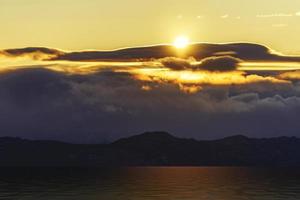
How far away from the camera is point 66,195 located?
19162 cm

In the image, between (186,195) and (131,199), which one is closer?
(131,199)

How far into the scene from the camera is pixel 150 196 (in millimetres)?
Answer: 190375

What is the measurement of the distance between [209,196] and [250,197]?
12.0m

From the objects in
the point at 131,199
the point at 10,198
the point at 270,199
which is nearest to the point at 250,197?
the point at 270,199

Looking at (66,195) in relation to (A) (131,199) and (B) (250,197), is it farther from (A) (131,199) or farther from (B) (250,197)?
(B) (250,197)

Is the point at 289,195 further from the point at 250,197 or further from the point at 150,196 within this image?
the point at 150,196

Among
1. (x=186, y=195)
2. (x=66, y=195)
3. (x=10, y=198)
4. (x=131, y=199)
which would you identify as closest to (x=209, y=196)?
(x=186, y=195)

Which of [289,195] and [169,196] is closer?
[169,196]

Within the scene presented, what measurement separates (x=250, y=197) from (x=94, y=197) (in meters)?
45.2

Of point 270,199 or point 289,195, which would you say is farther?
point 289,195

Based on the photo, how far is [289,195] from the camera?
19975 cm

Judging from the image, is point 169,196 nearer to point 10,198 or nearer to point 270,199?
point 270,199

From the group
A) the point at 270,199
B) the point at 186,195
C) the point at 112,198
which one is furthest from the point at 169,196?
the point at 270,199

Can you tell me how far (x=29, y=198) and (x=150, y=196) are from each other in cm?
3540
